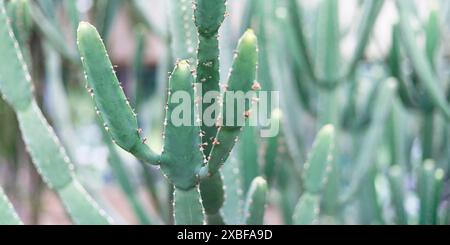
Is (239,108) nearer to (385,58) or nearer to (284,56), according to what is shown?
(284,56)

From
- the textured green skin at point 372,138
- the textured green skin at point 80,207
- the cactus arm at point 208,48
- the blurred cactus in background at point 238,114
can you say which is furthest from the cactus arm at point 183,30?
the textured green skin at point 372,138

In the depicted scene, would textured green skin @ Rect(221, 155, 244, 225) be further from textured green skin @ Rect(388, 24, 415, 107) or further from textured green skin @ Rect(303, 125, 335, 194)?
textured green skin @ Rect(388, 24, 415, 107)

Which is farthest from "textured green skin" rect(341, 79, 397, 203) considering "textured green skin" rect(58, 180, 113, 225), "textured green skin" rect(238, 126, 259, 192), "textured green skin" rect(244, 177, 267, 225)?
"textured green skin" rect(58, 180, 113, 225)

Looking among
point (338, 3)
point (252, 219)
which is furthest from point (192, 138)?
point (338, 3)

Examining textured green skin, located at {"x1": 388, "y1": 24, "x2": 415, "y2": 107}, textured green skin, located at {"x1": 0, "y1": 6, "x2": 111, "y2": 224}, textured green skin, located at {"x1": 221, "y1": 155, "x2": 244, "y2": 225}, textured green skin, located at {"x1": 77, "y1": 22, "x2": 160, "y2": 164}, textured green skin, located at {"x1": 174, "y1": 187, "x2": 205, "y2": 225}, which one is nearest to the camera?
textured green skin, located at {"x1": 77, "y1": 22, "x2": 160, "y2": 164}

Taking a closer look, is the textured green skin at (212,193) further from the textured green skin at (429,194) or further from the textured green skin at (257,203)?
the textured green skin at (429,194)
